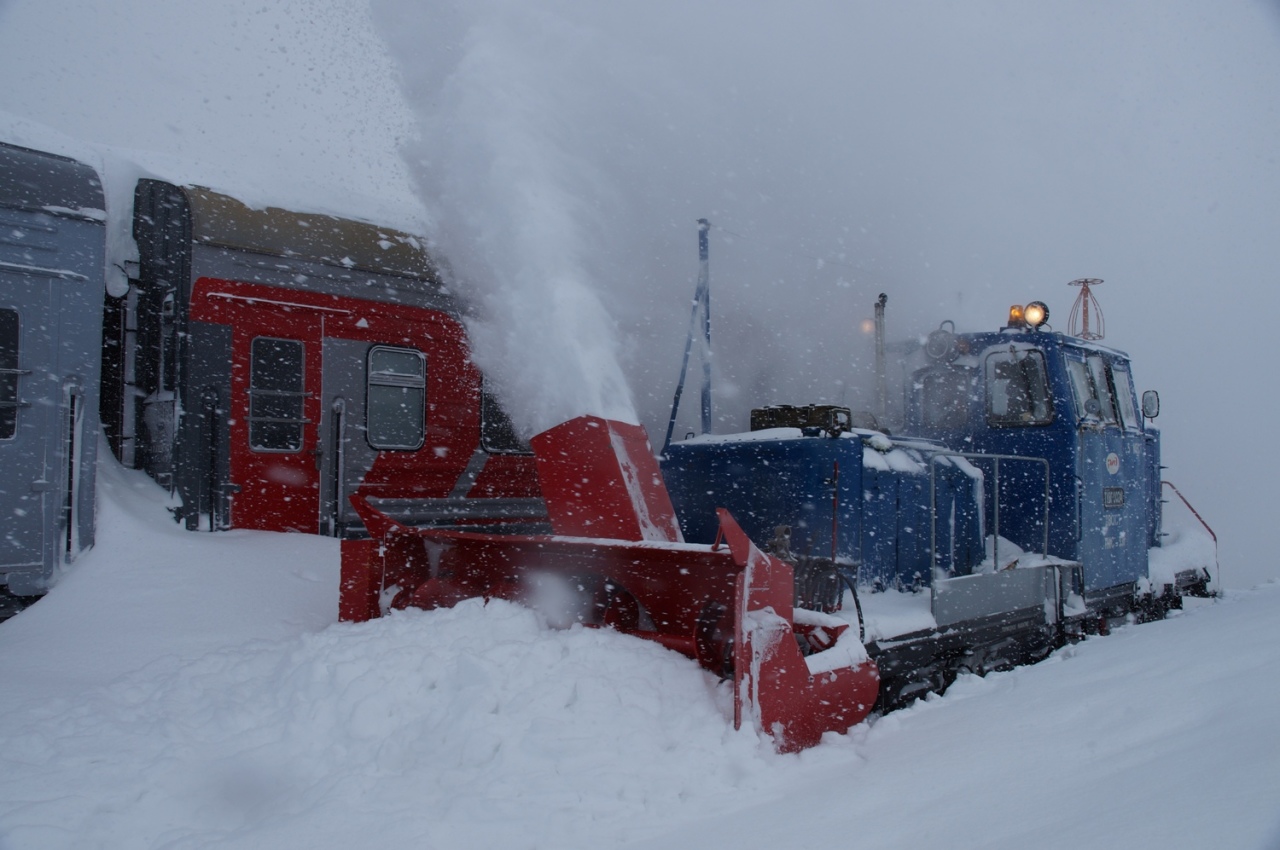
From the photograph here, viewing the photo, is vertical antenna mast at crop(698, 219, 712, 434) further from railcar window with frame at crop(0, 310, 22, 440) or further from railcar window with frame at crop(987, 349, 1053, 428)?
railcar window with frame at crop(0, 310, 22, 440)

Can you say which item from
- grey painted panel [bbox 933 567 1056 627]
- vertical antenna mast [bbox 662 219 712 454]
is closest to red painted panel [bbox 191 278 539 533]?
vertical antenna mast [bbox 662 219 712 454]

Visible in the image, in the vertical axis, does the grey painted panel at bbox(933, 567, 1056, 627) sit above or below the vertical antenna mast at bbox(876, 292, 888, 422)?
below

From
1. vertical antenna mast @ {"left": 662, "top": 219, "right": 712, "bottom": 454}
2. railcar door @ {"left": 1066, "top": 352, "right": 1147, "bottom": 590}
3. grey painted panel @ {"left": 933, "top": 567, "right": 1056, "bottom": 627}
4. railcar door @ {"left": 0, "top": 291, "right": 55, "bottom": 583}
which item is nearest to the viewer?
grey painted panel @ {"left": 933, "top": 567, "right": 1056, "bottom": 627}

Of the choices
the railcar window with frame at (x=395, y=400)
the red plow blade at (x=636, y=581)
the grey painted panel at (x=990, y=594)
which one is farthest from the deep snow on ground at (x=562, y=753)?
the railcar window with frame at (x=395, y=400)

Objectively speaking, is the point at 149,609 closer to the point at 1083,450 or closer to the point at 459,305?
the point at 459,305

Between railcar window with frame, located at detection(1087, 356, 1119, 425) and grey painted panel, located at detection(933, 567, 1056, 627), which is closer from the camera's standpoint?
grey painted panel, located at detection(933, 567, 1056, 627)

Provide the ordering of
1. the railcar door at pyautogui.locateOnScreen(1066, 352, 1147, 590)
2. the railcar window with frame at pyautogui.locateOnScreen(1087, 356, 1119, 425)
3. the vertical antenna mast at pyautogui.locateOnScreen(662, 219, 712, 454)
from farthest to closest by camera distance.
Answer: the vertical antenna mast at pyautogui.locateOnScreen(662, 219, 712, 454)
the railcar window with frame at pyautogui.locateOnScreen(1087, 356, 1119, 425)
the railcar door at pyautogui.locateOnScreen(1066, 352, 1147, 590)

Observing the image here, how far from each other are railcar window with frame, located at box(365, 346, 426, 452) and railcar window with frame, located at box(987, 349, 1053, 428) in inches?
171

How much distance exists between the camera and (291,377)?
6227 millimetres

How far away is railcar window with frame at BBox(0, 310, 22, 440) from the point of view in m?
5.14

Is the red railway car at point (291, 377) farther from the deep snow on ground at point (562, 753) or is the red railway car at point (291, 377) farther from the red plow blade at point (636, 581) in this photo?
Result: the deep snow on ground at point (562, 753)

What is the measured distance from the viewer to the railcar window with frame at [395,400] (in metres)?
6.47

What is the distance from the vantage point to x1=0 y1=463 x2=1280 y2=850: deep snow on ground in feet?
8.43

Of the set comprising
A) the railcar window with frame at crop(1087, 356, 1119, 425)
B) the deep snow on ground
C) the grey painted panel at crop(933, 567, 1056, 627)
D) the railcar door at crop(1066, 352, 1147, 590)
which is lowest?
the deep snow on ground
